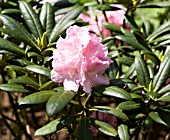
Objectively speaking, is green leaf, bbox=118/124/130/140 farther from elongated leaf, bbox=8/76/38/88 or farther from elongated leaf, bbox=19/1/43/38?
elongated leaf, bbox=19/1/43/38

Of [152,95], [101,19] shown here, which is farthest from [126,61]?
[101,19]

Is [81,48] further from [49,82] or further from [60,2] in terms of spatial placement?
[60,2]

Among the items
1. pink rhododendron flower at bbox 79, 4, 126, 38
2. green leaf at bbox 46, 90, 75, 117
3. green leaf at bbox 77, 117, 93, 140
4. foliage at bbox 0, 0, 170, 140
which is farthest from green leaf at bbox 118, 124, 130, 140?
pink rhododendron flower at bbox 79, 4, 126, 38

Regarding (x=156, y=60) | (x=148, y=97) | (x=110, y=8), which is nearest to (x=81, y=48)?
(x=148, y=97)

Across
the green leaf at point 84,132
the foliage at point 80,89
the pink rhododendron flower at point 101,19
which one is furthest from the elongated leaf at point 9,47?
the pink rhododendron flower at point 101,19

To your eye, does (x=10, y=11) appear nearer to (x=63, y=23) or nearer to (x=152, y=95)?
(x=63, y=23)
